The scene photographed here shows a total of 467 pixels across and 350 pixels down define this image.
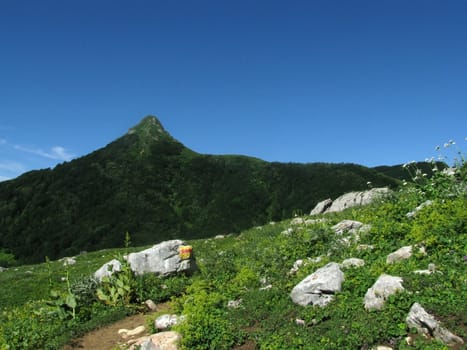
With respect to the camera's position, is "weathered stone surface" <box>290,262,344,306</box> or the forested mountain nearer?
"weathered stone surface" <box>290,262,344,306</box>

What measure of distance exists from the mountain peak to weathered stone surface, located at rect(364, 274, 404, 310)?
527ft

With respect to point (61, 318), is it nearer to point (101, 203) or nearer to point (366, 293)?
point (366, 293)

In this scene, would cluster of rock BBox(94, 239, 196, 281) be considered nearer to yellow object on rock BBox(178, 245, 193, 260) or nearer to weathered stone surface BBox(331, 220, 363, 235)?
yellow object on rock BBox(178, 245, 193, 260)

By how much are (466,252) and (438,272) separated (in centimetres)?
112

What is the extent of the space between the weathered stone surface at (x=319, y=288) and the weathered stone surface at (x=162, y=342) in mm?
2757

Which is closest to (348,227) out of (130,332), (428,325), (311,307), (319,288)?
(319,288)

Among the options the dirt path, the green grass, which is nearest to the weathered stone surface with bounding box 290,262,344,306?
the green grass

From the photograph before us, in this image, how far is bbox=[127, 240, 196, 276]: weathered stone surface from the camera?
14.9 metres

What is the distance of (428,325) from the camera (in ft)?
22.6

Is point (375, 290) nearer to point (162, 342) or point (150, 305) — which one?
point (162, 342)

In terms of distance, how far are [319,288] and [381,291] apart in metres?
1.42

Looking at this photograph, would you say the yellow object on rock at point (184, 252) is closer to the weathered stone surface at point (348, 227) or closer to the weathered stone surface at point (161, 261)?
the weathered stone surface at point (161, 261)

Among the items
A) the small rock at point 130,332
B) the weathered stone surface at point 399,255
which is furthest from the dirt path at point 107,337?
the weathered stone surface at point 399,255

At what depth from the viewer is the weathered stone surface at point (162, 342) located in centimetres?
855
